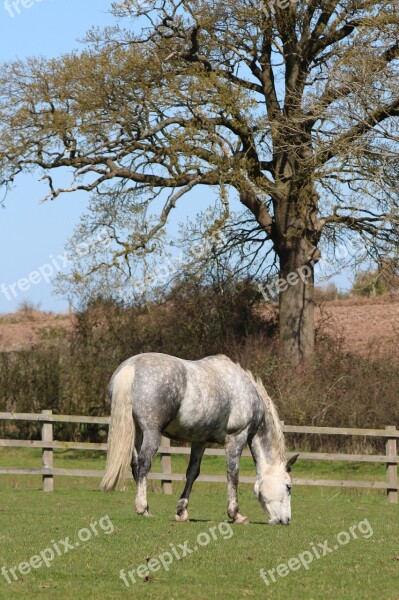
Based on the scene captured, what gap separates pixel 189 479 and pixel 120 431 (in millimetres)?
1406

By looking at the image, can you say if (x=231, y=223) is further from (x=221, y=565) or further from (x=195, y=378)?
(x=221, y=565)

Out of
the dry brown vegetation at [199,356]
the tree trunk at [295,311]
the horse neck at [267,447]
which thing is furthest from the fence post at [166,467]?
the tree trunk at [295,311]

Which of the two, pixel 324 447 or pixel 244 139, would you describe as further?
pixel 244 139

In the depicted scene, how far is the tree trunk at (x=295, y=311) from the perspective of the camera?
29.5m

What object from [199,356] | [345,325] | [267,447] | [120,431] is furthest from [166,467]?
[345,325]

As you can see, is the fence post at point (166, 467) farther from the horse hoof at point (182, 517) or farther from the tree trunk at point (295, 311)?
the tree trunk at point (295, 311)

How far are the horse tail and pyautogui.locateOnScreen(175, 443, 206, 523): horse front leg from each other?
3.44 ft

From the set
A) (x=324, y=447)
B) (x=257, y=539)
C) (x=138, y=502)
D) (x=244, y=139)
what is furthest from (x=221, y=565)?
(x=244, y=139)

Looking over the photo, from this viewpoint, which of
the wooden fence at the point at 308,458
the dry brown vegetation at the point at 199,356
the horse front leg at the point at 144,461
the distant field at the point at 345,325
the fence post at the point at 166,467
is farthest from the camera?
the distant field at the point at 345,325

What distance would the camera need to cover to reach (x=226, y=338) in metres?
30.6

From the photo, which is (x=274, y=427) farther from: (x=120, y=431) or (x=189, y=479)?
(x=120, y=431)

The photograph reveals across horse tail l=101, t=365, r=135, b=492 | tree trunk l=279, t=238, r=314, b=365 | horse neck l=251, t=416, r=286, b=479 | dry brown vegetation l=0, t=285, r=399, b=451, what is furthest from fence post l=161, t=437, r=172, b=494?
tree trunk l=279, t=238, r=314, b=365

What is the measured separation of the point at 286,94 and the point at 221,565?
20.6 m

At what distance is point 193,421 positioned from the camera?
502 inches
